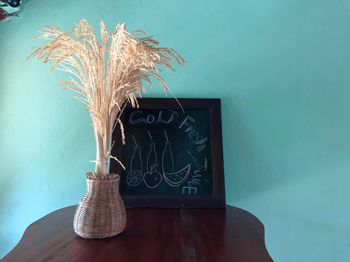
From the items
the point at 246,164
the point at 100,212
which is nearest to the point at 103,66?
the point at 100,212

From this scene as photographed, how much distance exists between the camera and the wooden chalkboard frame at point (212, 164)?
0.93m

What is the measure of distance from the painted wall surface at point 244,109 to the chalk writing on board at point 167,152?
0.35 feet

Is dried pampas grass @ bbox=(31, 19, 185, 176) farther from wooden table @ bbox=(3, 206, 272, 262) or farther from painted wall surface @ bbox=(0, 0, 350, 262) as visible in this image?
painted wall surface @ bbox=(0, 0, 350, 262)

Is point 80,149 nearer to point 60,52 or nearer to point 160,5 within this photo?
point 60,52

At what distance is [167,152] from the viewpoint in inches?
39.8

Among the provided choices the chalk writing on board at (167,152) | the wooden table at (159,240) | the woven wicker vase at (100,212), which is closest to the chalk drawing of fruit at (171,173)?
the chalk writing on board at (167,152)

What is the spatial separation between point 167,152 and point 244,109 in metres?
0.37

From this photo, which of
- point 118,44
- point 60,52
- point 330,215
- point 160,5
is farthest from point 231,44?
point 330,215

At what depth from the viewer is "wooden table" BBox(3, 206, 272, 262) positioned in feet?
2.05

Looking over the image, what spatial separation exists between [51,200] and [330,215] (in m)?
1.15

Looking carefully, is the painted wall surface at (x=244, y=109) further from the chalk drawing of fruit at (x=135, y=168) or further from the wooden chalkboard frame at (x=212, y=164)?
the chalk drawing of fruit at (x=135, y=168)

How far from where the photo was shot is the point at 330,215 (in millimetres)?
1045

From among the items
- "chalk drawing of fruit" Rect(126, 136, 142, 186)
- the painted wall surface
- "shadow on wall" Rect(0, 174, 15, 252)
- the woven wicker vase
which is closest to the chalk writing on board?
"chalk drawing of fruit" Rect(126, 136, 142, 186)

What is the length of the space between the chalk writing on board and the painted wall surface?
4.2 inches
